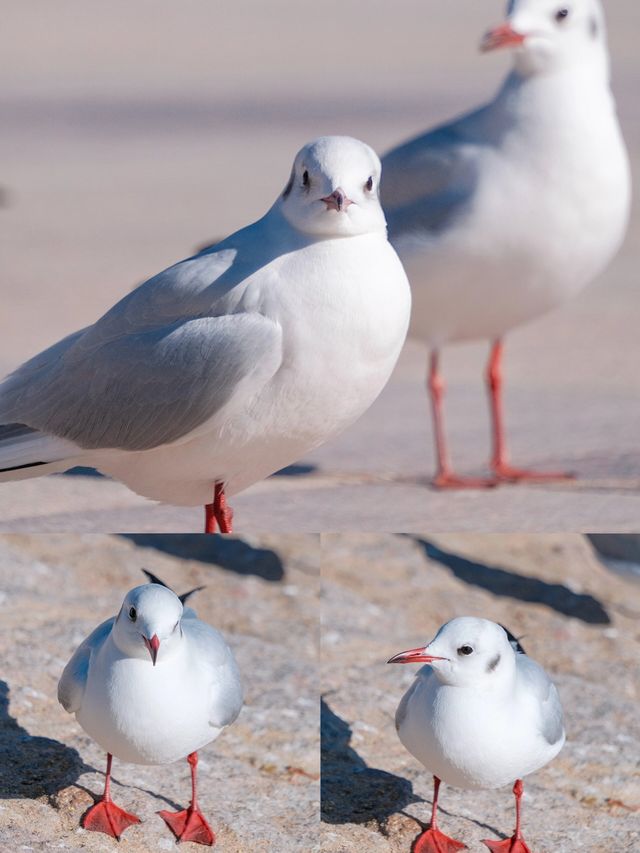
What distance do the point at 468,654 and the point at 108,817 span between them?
0.81m

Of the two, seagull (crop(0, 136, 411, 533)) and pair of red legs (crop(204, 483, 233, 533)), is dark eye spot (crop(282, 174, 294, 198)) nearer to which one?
seagull (crop(0, 136, 411, 533))

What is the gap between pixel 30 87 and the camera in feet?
58.0

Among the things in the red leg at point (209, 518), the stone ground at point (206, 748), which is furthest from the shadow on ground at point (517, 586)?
the red leg at point (209, 518)

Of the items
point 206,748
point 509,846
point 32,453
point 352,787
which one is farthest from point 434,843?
point 32,453

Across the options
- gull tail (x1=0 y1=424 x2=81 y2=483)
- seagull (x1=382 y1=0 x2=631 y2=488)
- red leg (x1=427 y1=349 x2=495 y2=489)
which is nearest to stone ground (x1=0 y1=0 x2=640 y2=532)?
red leg (x1=427 y1=349 x2=495 y2=489)

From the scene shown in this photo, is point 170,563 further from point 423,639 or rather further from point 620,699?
point 620,699

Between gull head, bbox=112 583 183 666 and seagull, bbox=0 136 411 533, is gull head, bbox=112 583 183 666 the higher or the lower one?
the lower one

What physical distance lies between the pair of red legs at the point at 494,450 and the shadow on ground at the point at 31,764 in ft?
6.44

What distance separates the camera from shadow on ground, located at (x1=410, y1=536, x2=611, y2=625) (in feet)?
15.5

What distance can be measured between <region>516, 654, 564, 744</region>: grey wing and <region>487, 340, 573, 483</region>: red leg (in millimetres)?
1885

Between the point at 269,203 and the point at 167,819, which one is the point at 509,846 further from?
the point at 269,203

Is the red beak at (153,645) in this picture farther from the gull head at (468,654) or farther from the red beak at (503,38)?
the red beak at (503,38)

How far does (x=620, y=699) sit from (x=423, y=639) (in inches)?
21.2

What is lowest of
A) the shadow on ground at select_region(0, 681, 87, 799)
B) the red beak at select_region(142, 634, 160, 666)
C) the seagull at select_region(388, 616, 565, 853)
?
the shadow on ground at select_region(0, 681, 87, 799)
